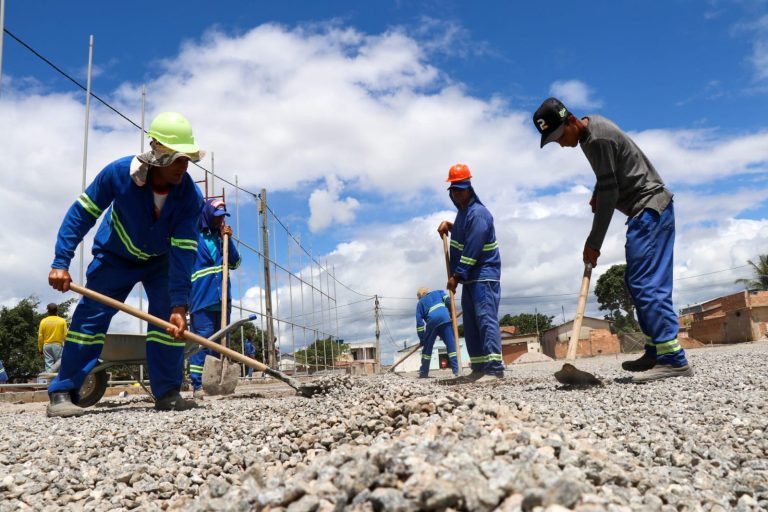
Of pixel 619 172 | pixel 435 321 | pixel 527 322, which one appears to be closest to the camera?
pixel 619 172

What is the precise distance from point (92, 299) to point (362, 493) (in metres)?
3.34

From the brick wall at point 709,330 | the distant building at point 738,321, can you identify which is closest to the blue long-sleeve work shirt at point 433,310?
the distant building at point 738,321

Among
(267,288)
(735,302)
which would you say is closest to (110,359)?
(267,288)

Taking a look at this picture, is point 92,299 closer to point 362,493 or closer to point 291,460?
point 291,460

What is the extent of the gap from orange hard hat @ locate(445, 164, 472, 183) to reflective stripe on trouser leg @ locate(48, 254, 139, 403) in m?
3.44

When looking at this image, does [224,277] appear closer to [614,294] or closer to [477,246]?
[477,246]

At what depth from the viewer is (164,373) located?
4285 millimetres

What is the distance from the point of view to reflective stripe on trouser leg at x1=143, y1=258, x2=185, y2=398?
4.26 m

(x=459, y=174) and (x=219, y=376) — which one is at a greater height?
(x=459, y=174)

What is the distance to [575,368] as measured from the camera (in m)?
3.96

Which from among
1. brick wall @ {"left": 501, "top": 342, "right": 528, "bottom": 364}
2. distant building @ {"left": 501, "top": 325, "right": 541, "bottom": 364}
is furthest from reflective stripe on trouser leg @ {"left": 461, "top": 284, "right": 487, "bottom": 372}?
distant building @ {"left": 501, "top": 325, "right": 541, "bottom": 364}

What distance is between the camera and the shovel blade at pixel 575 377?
3945 millimetres

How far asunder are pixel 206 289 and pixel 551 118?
4311 millimetres

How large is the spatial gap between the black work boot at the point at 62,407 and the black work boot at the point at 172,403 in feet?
1.62
